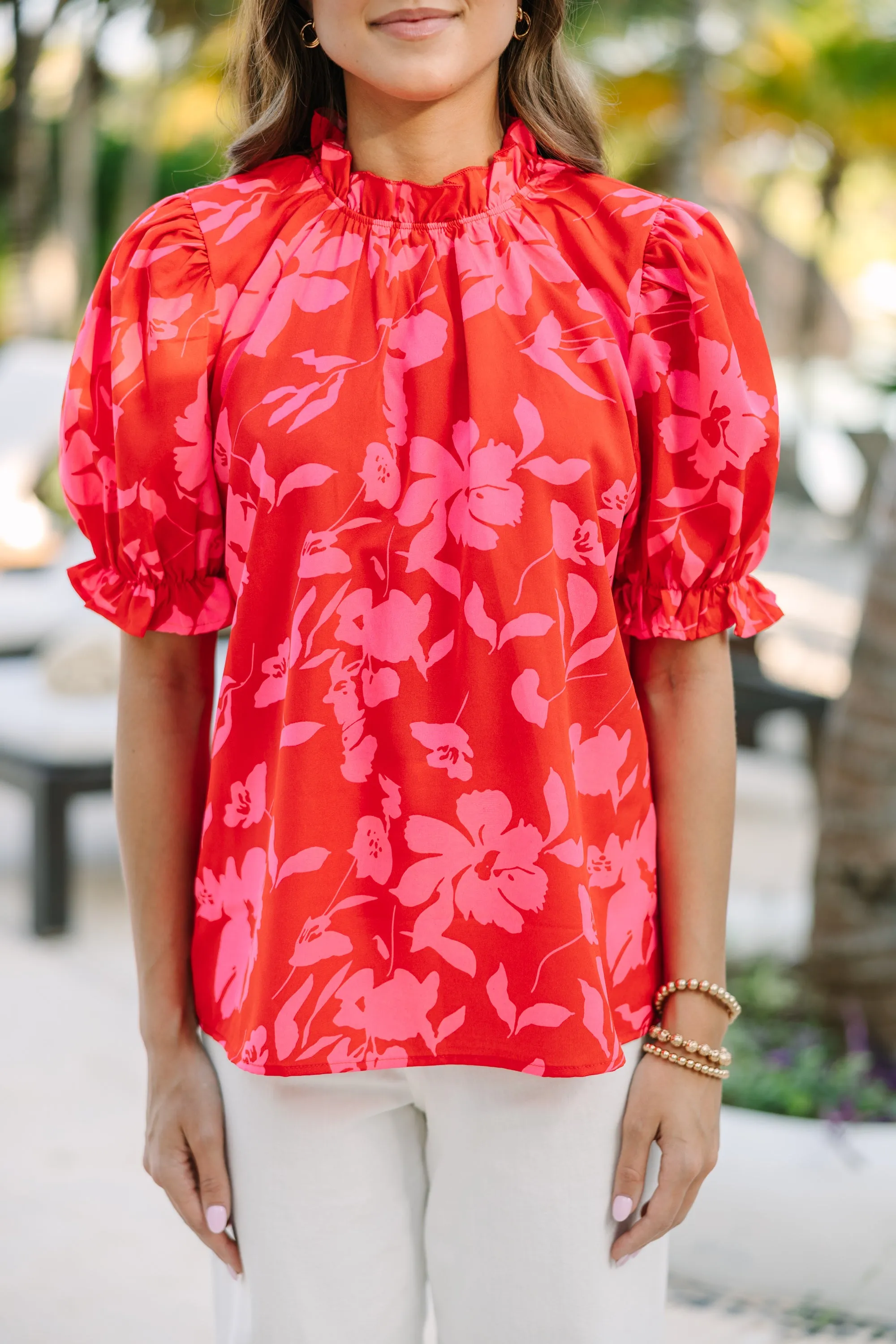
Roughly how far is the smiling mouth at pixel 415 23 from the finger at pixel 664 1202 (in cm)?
98

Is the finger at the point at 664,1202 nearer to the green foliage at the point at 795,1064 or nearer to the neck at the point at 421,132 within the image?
the neck at the point at 421,132

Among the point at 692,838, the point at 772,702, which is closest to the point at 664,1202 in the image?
the point at 692,838

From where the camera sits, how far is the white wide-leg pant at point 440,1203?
1.22m

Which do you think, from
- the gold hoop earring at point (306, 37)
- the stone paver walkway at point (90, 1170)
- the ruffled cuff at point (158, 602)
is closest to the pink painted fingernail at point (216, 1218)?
the ruffled cuff at point (158, 602)

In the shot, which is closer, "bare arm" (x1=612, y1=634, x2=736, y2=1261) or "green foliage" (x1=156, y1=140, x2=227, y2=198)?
"bare arm" (x1=612, y1=634, x2=736, y2=1261)

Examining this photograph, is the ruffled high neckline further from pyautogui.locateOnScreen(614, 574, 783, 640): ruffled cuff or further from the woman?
pyautogui.locateOnScreen(614, 574, 783, 640): ruffled cuff

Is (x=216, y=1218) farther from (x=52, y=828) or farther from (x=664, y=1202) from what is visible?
(x=52, y=828)

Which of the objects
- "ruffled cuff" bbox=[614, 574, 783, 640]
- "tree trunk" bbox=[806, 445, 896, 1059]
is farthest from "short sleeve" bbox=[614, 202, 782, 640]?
"tree trunk" bbox=[806, 445, 896, 1059]

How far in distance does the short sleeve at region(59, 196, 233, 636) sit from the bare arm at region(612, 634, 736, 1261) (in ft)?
1.37

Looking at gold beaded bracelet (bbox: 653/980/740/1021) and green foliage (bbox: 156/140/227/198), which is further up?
green foliage (bbox: 156/140/227/198)

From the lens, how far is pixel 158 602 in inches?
50.2

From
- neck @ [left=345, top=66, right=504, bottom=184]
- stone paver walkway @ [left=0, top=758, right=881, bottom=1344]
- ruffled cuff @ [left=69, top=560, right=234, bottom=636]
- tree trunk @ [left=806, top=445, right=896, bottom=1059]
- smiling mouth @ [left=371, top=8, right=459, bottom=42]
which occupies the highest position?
smiling mouth @ [left=371, top=8, right=459, bottom=42]

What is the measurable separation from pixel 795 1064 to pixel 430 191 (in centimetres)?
215

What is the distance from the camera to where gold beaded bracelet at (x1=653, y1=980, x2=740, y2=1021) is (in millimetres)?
1275
